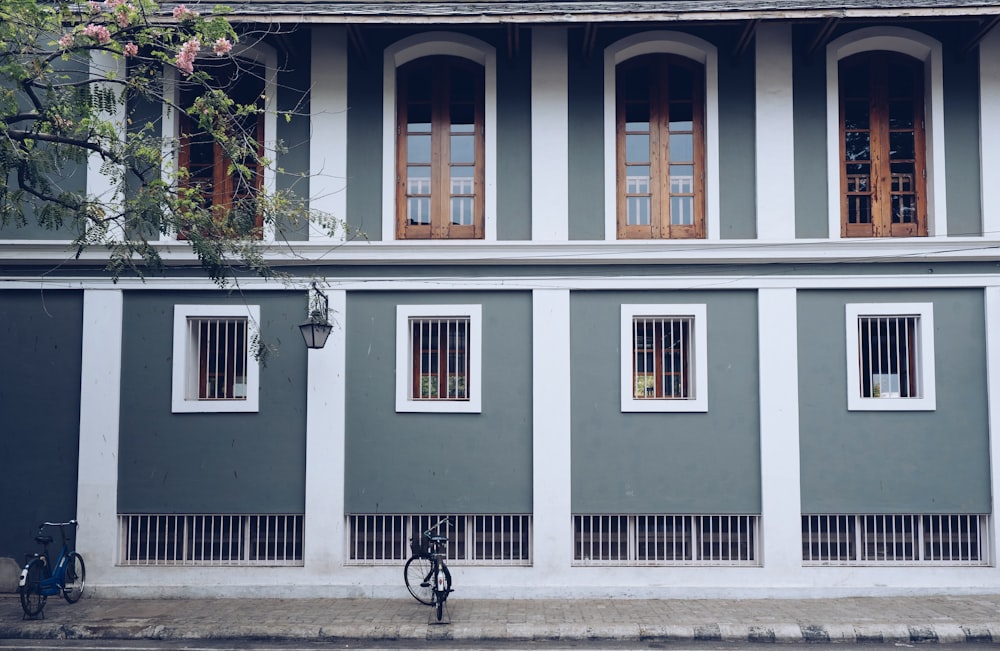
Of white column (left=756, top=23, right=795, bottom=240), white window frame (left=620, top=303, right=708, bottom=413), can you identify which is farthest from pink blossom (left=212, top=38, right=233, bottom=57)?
white column (left=756, top=23, right=795, bottom=240)

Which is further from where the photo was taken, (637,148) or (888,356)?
(637,148)

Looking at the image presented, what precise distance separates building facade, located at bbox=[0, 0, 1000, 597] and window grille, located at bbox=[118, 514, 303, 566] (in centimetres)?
5

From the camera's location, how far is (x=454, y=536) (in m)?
12.1

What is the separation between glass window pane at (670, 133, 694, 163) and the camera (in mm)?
12555

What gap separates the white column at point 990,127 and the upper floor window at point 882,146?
741mm

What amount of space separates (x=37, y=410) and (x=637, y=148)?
9.14m

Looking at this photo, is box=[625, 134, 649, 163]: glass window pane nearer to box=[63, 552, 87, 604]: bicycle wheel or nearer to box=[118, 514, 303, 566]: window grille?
box=[118, 514, 303, 566]: window grille

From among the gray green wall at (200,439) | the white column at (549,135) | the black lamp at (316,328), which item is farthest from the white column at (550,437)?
the gray green wall at (200,439)

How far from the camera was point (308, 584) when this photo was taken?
11.8 metres

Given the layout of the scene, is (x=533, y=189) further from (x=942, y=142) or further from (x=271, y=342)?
(x=942, y=142)

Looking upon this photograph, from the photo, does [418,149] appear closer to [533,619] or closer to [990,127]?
[533,619]

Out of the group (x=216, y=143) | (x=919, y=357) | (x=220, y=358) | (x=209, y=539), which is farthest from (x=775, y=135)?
(x=209, y=539)

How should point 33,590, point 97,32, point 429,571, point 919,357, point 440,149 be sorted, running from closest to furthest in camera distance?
point 97,32, point 33,590, point 429,571, point 919,357, point 440,149

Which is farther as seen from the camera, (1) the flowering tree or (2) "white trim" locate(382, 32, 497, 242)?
(2) "white trim" locate(382, 32, 497, 242)
